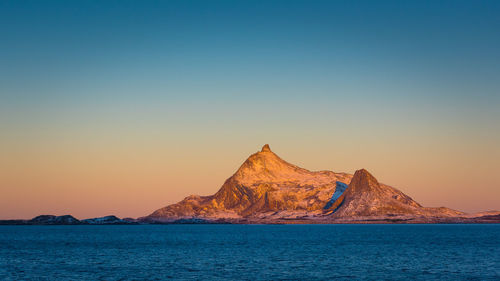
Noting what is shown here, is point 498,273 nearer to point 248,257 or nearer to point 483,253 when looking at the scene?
point 483,253

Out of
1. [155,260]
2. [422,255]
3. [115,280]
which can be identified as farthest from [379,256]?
[115,280]

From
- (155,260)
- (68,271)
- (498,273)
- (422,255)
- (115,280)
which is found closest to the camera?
(115,280)

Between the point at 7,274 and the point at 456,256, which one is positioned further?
the point at 456,256

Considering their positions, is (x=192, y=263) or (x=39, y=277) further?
(x=192, y=263)

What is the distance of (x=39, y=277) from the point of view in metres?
82.4

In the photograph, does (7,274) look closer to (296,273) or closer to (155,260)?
(155,260)

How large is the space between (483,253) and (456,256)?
11378 millimetres

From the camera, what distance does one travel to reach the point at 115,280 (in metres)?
78.2

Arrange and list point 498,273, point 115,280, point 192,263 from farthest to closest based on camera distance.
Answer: point 192,263 → point 498,273 → point 115,280

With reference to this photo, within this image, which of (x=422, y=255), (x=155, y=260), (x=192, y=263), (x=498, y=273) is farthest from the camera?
(x=422, y=255)

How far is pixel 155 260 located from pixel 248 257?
63.2 ft

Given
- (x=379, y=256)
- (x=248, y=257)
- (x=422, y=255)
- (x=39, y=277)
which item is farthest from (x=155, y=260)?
(x=422, y=255)

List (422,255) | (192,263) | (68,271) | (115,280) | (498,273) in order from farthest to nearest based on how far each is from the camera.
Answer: (422,255) → (192,263) → (68,271) → (498,273) → (115,280)

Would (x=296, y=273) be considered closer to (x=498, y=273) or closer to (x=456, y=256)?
(x=498, y=273)
